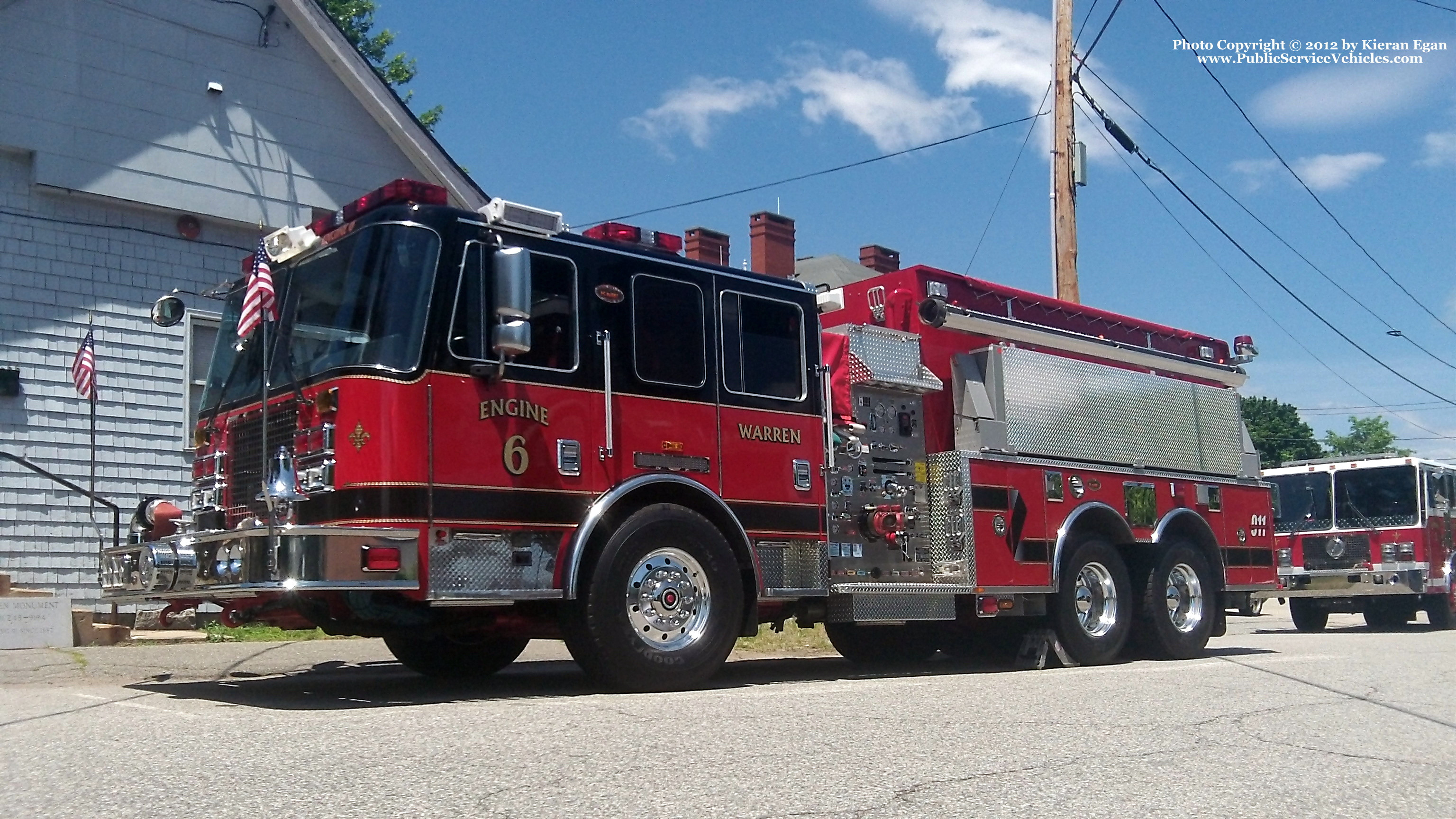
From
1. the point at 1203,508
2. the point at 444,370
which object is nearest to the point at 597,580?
the point at 444,370

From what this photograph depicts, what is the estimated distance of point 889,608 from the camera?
375 inches

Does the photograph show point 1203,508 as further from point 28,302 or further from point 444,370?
point 28,302

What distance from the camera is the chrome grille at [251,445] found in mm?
7500

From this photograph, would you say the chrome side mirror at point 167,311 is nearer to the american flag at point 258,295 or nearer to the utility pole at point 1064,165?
the american flag at point 258,295

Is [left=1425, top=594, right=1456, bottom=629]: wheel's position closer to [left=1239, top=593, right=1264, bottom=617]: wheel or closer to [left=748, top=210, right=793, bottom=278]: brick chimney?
[left=1239, top=593, right=1264, bottom=617]: wheel

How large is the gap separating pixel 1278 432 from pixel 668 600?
7267 cm

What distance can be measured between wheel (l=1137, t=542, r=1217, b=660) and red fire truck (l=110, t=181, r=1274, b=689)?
350mm

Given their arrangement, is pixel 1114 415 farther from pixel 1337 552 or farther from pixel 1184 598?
pixel 1337 552

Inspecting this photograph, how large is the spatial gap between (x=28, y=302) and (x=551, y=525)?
746 cm

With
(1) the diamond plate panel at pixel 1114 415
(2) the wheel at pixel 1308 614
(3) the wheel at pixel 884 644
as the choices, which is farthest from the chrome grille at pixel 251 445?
(2) the wheel at pixel 1308 614

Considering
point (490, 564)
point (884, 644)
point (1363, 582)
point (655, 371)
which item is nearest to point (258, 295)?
point (490, 564)

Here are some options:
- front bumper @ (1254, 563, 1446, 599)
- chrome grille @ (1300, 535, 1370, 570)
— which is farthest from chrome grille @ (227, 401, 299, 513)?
chrome grille @ (1300, 535, 1370, 570)

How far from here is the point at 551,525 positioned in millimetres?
7645

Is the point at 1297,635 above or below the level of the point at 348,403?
below
